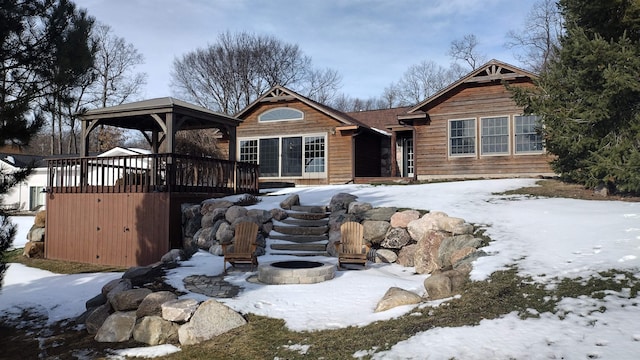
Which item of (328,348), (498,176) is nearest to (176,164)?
(328,348)

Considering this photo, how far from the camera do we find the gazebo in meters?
10.8

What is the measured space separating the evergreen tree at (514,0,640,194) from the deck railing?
336 inches

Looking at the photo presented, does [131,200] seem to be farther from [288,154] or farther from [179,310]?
[288,154]

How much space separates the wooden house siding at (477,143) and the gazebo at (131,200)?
7.59 meters

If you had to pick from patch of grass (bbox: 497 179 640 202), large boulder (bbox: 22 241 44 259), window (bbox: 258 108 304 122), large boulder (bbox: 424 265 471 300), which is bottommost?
large boulder (bbox: 22 241 44 259)

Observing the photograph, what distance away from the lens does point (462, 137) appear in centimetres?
1612

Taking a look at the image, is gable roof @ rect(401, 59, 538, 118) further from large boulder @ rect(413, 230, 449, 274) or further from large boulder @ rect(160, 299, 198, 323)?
large boulder @ rect(160, 299, 198, 323)

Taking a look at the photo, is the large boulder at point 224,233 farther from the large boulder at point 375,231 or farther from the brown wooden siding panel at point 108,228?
the large boulder at point 375,231

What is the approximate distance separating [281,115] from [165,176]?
9162 mm

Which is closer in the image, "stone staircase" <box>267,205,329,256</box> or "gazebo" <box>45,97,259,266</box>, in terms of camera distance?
"stone staircase" <box>267,205,329,256</box>

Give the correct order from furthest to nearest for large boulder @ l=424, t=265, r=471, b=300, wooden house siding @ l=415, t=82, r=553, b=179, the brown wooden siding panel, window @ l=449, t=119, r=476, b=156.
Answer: window @ l=449, t=119, r=476, b=156 < wooden house siding @ l=415, t=82, r=553, b=179 < the brown wooden siding panel < large boulder @ l=424, t=265, r=471, b=300

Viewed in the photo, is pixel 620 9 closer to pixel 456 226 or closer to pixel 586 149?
pixel 586 149

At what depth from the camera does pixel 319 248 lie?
30.3 feet

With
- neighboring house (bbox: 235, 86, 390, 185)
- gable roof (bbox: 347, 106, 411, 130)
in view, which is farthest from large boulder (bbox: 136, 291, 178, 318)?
gable roof (bbox: 347, 106, 411, 130)
